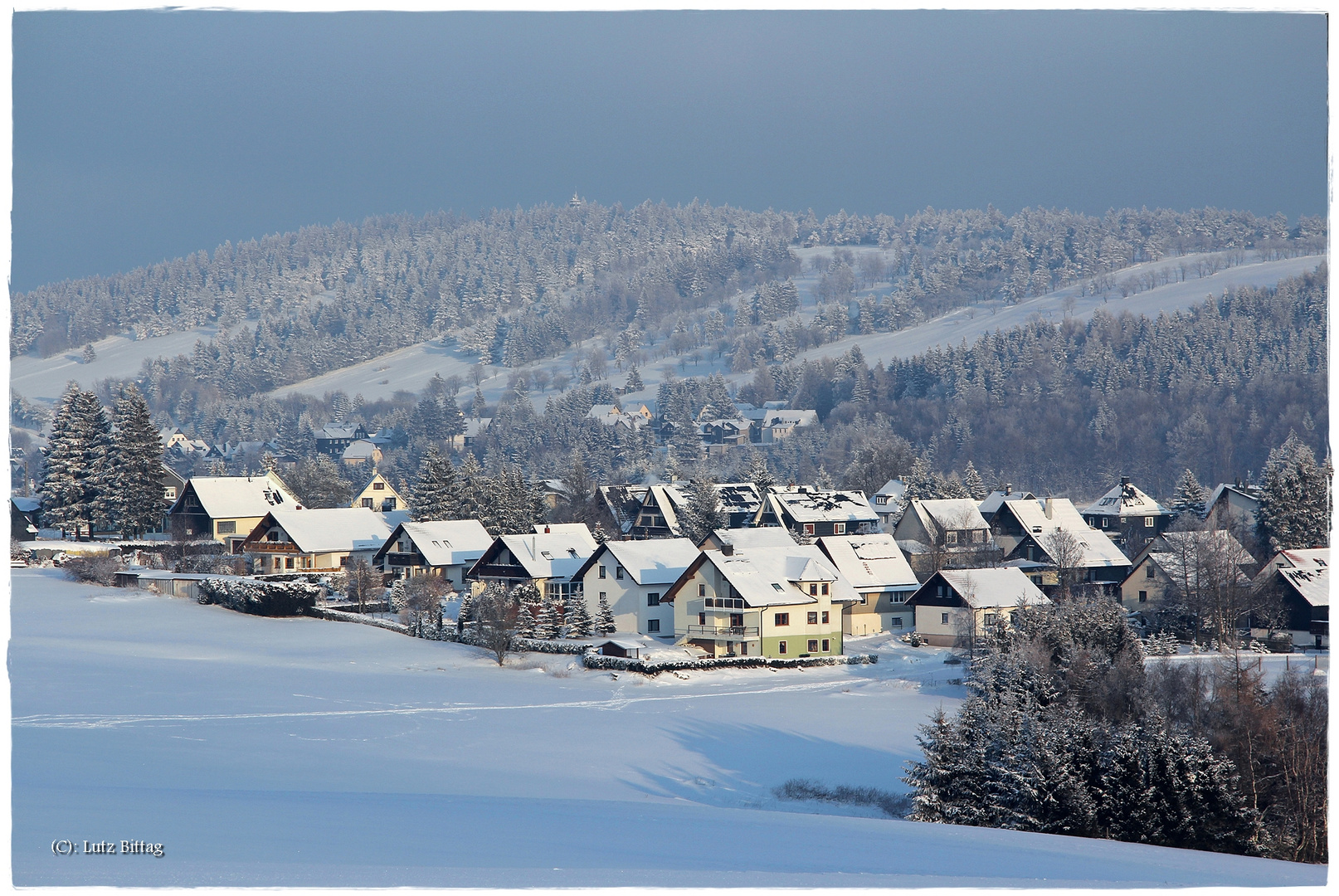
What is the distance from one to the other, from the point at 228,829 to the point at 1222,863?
1128 centimetres

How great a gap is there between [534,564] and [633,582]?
4.78 meters

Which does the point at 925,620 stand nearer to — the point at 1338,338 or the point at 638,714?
the point at 638,714

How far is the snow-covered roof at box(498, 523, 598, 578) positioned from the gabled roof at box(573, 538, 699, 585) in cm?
158

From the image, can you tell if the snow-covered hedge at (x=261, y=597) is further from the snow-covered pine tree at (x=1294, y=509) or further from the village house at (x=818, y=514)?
the snow-covered pine tree at (x=1294, y=509)

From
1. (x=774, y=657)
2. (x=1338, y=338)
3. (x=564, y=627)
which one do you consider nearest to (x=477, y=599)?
(x=564, y=627)

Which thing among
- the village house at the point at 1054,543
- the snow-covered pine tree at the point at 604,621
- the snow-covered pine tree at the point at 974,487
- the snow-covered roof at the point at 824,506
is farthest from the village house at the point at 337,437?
the snow-covered pine tree at the point at 604,621

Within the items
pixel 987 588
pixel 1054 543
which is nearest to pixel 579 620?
pixel 987 588

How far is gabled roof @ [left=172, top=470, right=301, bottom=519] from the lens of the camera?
6456 cm

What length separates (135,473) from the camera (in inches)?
2383

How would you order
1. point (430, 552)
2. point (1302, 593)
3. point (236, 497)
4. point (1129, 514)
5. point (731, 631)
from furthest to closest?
point (1129, 514) < point (236, 497) < point (430, 552) < point (731, 631) < point (1302, 593)

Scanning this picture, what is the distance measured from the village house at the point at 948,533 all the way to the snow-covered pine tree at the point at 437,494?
22.2 m

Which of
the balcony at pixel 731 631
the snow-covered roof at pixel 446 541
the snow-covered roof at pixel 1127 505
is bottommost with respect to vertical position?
the balcony at pixel 731 631

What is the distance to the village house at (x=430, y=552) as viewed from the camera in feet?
177

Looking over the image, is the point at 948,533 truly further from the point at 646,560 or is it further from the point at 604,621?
the point at 604,621
